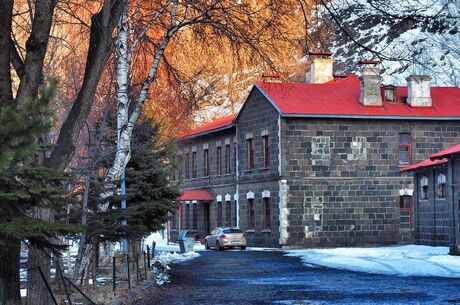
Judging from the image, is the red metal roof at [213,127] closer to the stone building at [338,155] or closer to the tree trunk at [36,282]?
the stone building at [338,155]

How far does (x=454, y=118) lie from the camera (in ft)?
170

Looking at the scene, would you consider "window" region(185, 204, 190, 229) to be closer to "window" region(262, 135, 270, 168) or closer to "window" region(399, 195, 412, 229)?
"window" region(262, 135, 270, 168)

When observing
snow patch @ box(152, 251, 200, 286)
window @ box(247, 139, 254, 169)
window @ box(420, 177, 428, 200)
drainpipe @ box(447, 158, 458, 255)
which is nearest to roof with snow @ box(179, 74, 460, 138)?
window @ box(247, 139, 254, 169)

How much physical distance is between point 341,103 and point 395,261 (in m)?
18.8

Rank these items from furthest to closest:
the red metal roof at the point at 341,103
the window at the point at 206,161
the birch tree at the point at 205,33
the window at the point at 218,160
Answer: the window at the point at 206,161 < the window at the point at 218,160 < the red metal roof at the point at 341,103 < the birch tree at the point at 205,33

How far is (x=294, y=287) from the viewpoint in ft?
75.5

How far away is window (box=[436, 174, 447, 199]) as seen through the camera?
40062 mm

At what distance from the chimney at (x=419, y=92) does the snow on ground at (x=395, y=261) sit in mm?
11913

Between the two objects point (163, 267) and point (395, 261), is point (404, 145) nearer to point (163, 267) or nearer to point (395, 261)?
point (395, 261)

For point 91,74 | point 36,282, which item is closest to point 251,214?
point 36,282

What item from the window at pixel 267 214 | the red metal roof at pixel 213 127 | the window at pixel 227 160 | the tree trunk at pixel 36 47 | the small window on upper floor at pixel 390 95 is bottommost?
the window at pixel 267 214

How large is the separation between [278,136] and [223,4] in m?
29.7

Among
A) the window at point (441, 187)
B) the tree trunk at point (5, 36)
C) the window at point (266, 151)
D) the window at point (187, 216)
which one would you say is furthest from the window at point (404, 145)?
the tree trunk at point (5, 36)

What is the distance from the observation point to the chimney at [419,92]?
52.8 metres
